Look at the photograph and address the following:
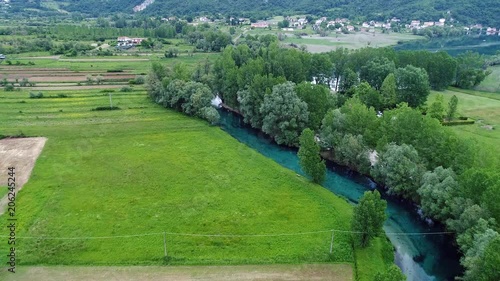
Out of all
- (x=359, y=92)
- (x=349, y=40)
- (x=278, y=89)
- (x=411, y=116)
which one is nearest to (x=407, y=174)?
(x=411, y=116)

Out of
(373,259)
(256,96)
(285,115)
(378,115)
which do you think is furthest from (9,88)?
(373,259)

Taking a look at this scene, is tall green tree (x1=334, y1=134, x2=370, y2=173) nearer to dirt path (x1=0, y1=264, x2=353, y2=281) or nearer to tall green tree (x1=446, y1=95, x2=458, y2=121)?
dirt path (x1=0, y1=264, x2=353, y2=281)

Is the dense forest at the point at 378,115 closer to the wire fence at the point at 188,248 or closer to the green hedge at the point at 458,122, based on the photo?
the green hedge at the point at 458,122

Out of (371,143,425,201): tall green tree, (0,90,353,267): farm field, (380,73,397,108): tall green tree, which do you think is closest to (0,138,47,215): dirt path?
(0,90,353,267): farm field

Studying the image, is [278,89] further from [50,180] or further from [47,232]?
[47,232]

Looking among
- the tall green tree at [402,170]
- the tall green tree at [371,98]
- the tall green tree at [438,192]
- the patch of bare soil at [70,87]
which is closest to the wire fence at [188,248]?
the tall green tree at [438,192]

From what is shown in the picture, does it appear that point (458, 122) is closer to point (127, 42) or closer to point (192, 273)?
point (192, 273)
